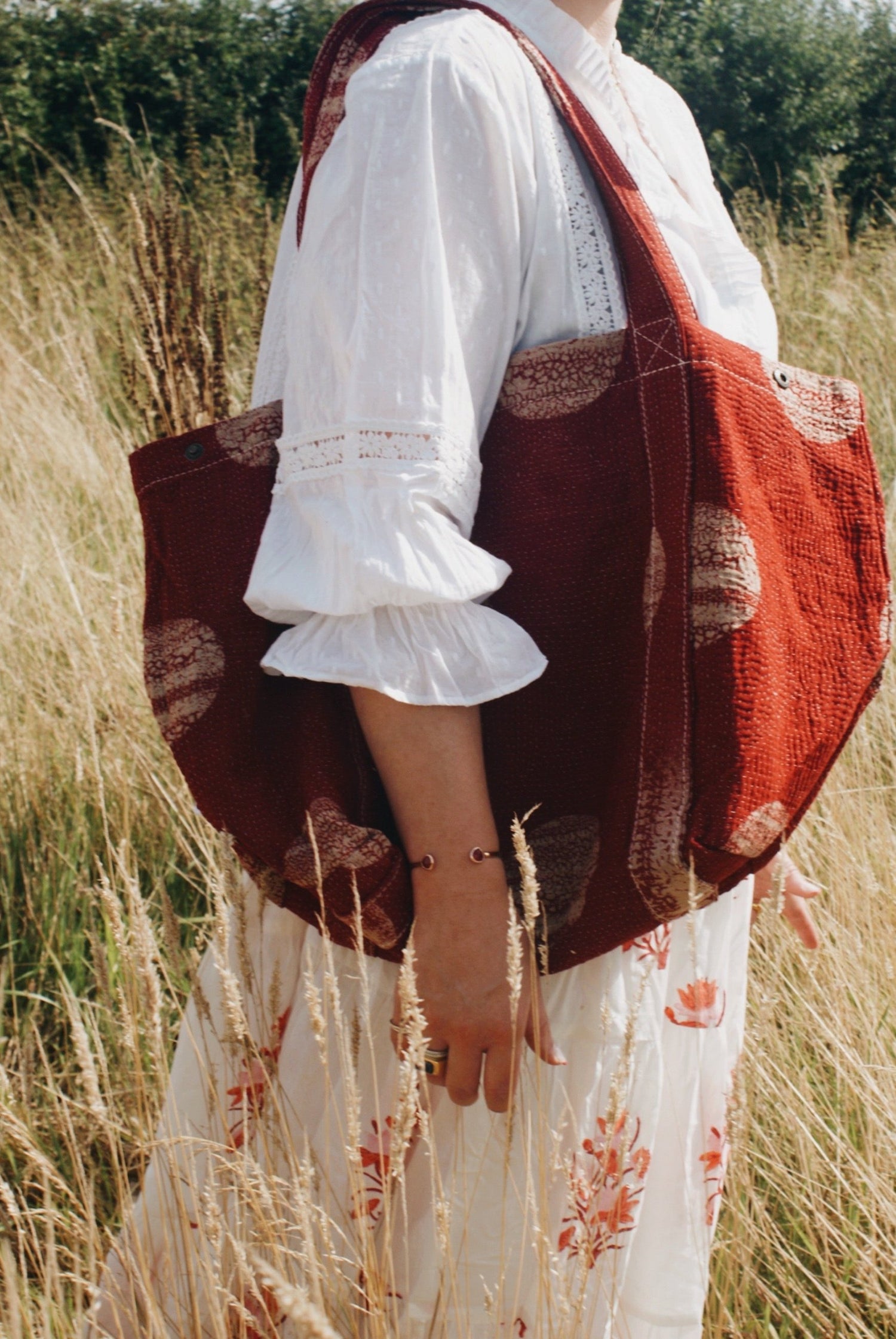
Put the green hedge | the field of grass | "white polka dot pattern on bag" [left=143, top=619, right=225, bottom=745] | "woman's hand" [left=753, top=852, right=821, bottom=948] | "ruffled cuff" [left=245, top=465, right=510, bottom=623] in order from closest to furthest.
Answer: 1. "ruffled cuff" [left=245, top=465, right=510, bottom=623]
2. "white polka dot pattern on bag" [left=143, top=619, right=225, bottom=745]
3. the field of grass
4. "woman's hand" [left=753, top=852, right=821, bottom=948]
5. the green hedge

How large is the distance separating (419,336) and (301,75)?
896 cm

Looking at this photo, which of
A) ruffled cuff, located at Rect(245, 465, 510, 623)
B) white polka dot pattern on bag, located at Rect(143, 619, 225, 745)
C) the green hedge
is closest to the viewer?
ruffled cuff, located at Rect(245, 465, 510, 623)

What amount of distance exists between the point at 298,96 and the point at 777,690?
352 inches

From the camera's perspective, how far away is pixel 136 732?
2.25m

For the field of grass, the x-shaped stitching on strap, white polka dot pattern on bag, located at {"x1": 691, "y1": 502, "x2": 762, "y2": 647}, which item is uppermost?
the x-shaped stitching on strap

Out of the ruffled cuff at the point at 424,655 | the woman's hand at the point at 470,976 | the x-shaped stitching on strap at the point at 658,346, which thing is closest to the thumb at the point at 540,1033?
the woman's hand at the point at 470,976

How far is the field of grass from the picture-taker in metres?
1.14

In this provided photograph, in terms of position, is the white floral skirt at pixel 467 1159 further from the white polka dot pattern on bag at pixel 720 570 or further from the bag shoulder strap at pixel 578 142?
the bag shoulder strap at pixel 578 142

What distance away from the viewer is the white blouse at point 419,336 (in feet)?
2.62

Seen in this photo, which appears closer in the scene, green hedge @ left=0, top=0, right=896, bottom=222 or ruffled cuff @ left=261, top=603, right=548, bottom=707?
ruffled cuff @ left=261, top=603, right=548, bottom=707

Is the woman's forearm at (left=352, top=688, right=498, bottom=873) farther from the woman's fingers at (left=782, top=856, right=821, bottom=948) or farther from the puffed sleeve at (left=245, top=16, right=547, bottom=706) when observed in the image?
the woman's fingers at (left=782, top=856, right=821, bottom=948)

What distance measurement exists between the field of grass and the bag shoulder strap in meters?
0.56

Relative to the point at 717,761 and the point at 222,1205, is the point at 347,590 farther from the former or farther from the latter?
the point at 222,1205

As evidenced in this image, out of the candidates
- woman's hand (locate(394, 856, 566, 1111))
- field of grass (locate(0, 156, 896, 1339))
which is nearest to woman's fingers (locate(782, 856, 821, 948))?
field of grass (locate(0, 156, 896, 1339))
